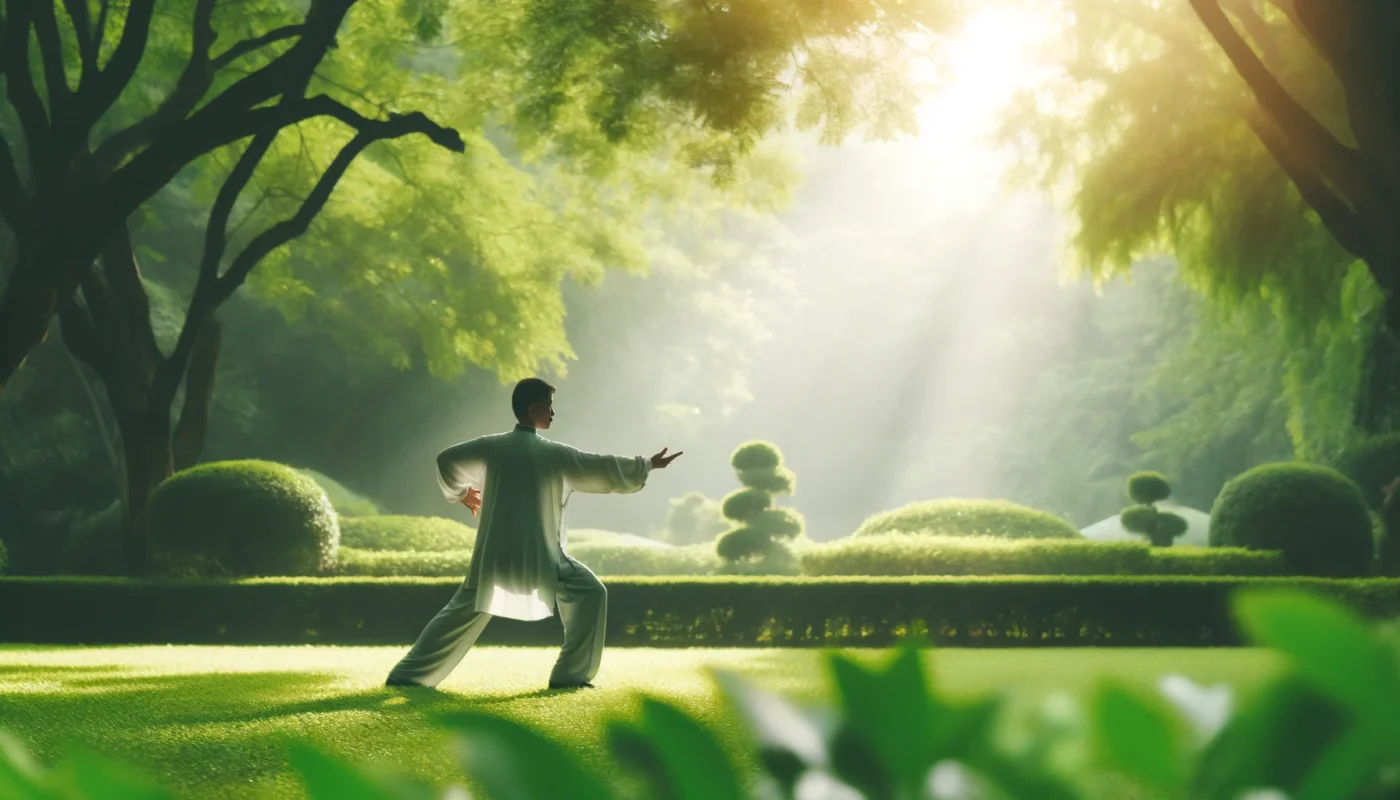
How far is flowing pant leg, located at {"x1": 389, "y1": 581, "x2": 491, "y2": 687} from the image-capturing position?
313 inches

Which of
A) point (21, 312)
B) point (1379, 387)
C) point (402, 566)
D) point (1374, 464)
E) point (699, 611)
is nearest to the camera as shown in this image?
point (21, 312)

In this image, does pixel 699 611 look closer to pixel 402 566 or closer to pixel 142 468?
pixel 402 566

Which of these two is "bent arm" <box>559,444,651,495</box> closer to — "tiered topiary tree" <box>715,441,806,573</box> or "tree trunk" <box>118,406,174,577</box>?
"tree trunk" <box>118,406,174,577</box>

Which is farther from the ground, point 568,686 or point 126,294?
point 126,294

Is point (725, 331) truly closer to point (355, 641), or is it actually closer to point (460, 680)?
point (355, 641)

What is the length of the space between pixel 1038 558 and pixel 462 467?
12.6 m

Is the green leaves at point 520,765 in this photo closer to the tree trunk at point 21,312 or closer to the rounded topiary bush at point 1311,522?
the tree trunk at point 21,312

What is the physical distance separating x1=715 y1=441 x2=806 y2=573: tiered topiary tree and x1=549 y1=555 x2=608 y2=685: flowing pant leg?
1336 centimetres

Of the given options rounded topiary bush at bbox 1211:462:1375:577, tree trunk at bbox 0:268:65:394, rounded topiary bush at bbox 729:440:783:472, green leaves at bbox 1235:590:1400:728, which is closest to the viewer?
green leaves at bbox 1235:590:1400:728

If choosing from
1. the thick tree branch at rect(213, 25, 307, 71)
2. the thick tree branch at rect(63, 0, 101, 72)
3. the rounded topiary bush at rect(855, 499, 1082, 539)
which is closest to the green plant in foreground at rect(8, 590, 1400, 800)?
the thick tree branch at rect(63, 0, 101, 72)

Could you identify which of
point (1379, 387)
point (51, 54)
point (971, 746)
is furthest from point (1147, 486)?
point (971, 746)

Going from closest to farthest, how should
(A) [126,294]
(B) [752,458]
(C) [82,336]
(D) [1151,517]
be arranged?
(C) [82,336] < (A) [126,294] < (B) [752,458] < (D) [1151,517]

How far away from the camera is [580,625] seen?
7.99m

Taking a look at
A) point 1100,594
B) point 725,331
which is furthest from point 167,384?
point 725,331
